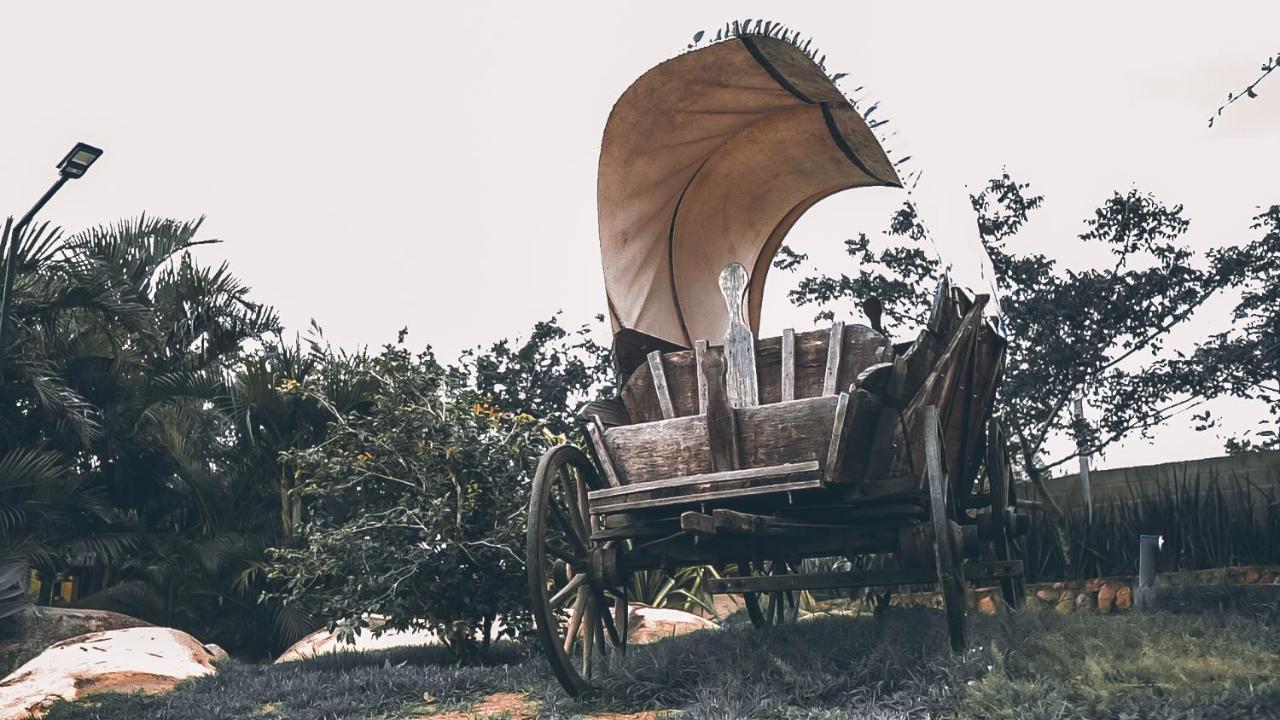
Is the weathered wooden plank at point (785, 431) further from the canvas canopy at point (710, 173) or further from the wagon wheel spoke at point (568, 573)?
the canvas canopy at point (710, 173)

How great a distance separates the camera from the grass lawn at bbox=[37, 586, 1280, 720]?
4.29 meters

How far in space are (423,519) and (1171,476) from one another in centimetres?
690

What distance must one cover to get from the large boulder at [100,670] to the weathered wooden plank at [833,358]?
16.2ft

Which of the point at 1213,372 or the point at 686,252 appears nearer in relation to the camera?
the point at 686,252

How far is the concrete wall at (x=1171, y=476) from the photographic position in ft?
32.8

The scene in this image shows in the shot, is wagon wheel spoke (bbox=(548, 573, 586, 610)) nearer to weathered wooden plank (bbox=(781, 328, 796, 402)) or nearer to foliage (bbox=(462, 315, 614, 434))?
weathered wooden plank (bbox=(781, 328, 796, 402))

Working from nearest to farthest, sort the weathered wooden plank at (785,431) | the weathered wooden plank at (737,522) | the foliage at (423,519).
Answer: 1. the weathered wooden plank at (737,522)
2. the weathered wooden plank at (785,431)
3. the foliage at (423,519)

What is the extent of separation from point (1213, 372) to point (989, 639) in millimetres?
8886

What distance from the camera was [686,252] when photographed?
7234 mm

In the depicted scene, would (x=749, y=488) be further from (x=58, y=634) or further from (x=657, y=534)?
(x=58, y=634)

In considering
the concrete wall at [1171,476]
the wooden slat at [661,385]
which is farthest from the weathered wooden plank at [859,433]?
the concrete wall at [1171,476]

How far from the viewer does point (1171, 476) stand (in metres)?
10.5

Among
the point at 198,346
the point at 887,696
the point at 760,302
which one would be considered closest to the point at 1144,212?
the point at 760,302

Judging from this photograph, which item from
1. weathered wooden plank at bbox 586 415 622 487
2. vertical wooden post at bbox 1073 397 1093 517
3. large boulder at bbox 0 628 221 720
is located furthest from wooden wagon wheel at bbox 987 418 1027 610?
large boulder at bbox 0 628 221 720
